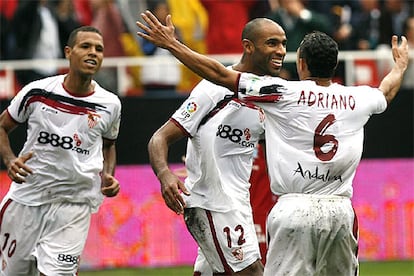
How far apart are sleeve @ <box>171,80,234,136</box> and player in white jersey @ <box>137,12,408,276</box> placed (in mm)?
1218

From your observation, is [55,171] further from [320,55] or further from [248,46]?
[320,55]

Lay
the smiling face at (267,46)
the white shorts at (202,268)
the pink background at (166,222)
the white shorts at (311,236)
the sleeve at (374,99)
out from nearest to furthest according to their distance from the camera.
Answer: the white shorts at (311,236) < the sleeve at (374,99) < the smiling face at (267,46) < the white shorts at (202,268) < the pink background at (166,222)

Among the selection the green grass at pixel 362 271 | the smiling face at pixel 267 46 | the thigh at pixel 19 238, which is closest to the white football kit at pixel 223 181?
the smiling face at pixel 267 46

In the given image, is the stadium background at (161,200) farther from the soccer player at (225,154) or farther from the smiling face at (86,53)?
the soccer player at (225,154)

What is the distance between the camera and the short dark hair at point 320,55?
954 cm

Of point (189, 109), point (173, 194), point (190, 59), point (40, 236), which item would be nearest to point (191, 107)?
point (189, 109)

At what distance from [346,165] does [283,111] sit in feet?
2.01

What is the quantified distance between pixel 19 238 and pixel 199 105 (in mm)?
2269

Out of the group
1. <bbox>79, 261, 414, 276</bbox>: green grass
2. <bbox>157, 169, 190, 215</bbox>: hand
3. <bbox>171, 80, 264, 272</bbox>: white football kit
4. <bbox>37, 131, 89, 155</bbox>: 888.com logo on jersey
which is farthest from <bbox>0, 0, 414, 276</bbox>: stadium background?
<bbox>157, 169, 190, 215</bbox>: hand

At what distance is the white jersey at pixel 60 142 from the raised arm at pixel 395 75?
294cm

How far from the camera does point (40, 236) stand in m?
11.8

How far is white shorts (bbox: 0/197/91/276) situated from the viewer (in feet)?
37.9

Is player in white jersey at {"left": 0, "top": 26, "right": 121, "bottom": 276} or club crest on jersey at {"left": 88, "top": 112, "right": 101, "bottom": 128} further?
club crest on jersey at {"left": 88, "top": 112, "right": 101, "bottom": 128}

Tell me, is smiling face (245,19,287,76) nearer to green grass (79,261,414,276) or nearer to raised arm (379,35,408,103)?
raised arm (379,35,408,103)
